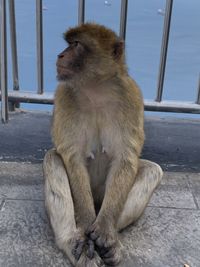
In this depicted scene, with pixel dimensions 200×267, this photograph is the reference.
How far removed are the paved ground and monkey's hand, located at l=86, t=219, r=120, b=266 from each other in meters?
0.07

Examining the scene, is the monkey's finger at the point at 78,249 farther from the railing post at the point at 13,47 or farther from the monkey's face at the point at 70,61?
the railing post at the point at 13,47

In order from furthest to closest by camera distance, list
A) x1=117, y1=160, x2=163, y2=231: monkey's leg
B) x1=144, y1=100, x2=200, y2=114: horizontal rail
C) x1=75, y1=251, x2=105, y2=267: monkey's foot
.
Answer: x1=144, y1=100, x2=200, y2=114: horizontal rail, x1=117, y1=160, x2=163, y2=231: monkey's leg, x1=75, y1=251, x2=105, y2=267: monkey's foot

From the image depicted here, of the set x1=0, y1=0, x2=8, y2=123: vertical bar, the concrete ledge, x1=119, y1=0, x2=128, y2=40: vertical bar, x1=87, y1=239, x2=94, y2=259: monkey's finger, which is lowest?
the concrete ledge

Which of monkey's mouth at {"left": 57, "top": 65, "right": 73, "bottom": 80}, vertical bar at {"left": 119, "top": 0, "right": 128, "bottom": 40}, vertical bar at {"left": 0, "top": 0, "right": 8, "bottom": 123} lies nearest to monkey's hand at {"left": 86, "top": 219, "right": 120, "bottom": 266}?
monkey's mouth at {"left": 57, "top": 65, "right": 73, "bottom": 80}

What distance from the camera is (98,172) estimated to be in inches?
116

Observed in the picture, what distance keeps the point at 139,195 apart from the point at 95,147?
0.37m

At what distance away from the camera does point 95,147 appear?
2869 millimetres

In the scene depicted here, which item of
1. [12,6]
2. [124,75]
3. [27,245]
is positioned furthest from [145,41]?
[27,245]

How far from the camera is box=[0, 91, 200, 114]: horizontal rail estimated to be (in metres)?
3.96

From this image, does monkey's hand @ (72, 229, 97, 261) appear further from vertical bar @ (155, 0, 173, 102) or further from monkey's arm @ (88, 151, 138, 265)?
vertical bar @ (155, 0, 173, 102)

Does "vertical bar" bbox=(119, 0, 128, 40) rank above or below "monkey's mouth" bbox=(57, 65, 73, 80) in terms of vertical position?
above

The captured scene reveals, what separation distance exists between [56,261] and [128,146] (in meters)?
0.74

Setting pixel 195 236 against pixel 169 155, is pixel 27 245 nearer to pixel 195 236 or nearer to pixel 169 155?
pixel 195 236

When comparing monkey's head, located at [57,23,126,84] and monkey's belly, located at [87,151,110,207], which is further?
monkey's belly, located at [87,151,110,207]
